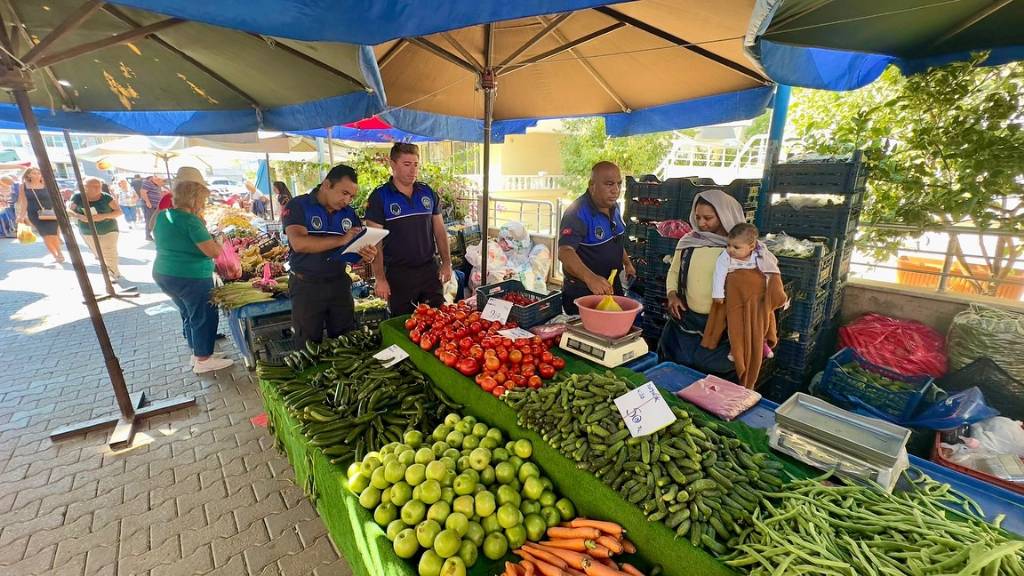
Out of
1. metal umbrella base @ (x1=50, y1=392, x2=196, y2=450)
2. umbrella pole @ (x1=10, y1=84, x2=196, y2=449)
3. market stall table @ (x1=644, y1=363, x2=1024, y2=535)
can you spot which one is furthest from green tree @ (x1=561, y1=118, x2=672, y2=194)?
market stall table @ (x1=644, y1=363, x2=1024, y2=535)

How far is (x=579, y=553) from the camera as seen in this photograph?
167 cm

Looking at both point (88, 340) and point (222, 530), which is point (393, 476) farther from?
point (88, 340)

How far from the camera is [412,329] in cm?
318

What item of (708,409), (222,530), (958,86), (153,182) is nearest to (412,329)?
(222,530)

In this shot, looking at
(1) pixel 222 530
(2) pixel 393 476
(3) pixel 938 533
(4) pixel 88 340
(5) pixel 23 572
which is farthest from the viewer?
(4) pixel 88 340

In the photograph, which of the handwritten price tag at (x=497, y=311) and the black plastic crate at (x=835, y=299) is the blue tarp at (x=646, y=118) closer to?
the black plastic crate at (x=835, y=299)

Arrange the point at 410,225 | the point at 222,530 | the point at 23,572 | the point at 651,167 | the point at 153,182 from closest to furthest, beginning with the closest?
the point at 23,572, the point at 222,530, the point at 410,225, the point at 153,182, the point at 651,167

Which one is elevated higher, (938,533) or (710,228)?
(710,228)

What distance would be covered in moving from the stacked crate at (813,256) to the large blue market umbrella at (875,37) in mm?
802

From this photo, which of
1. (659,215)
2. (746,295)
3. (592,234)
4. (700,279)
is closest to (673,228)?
(659,215)

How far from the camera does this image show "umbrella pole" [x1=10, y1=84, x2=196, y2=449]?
3291 millimetres

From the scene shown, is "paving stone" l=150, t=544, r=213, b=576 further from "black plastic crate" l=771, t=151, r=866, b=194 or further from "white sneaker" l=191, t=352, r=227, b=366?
"black plastic crate" l=771, t=151, r=866, b=194

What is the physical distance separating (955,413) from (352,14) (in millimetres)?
4357

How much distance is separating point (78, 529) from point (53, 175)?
8.88 ft
